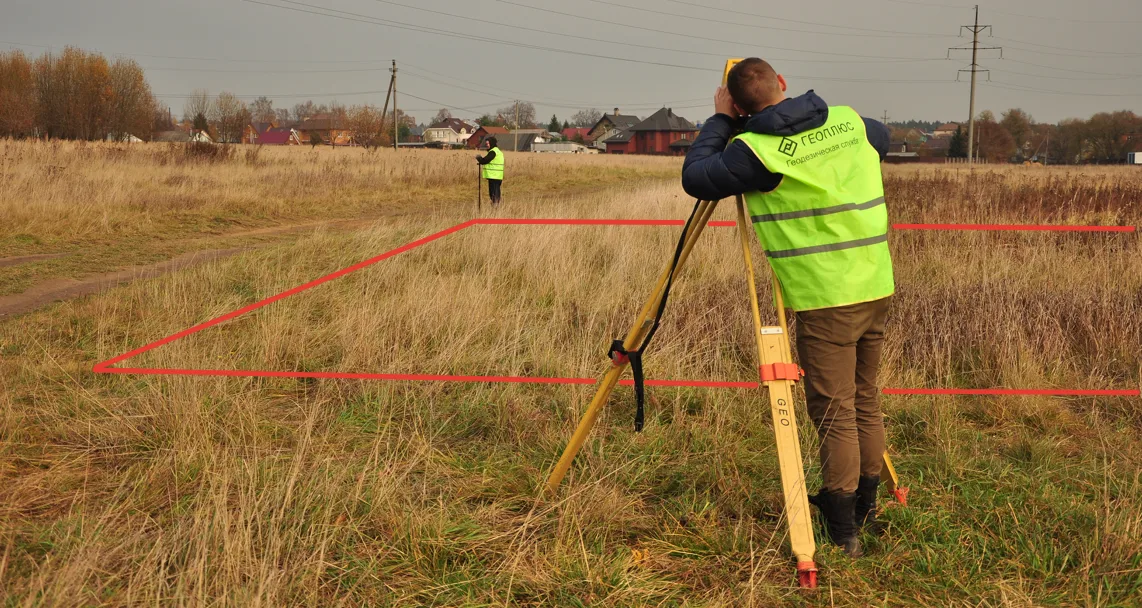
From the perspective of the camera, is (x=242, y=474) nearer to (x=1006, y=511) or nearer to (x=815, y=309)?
(x=815, y=309)

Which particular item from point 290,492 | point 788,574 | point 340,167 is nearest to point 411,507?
point 290,492

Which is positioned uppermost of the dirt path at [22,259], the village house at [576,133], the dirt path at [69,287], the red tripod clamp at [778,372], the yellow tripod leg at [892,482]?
the village house at [576,133]

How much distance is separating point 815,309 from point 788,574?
976 millimetres

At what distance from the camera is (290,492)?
319 centimetres

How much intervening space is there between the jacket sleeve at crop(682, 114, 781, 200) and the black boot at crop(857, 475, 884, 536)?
1.28 metres

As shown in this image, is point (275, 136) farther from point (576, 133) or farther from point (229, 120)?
point (229, 120)

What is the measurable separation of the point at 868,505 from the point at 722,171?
59.9 inches

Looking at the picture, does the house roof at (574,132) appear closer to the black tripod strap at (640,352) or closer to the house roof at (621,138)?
the house roof at (621,138)

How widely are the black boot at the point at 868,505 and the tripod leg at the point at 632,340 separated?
106 cm

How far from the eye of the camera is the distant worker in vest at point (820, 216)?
2799mm

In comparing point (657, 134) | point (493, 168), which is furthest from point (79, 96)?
point (657, 134)

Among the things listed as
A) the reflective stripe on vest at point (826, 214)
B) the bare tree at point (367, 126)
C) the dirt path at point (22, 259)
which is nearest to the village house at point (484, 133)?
the bare tree at point (367, 126)

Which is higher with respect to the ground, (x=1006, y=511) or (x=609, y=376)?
(x=609, y=376)

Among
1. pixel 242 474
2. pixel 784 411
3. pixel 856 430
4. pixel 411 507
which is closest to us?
pixel 784 411
